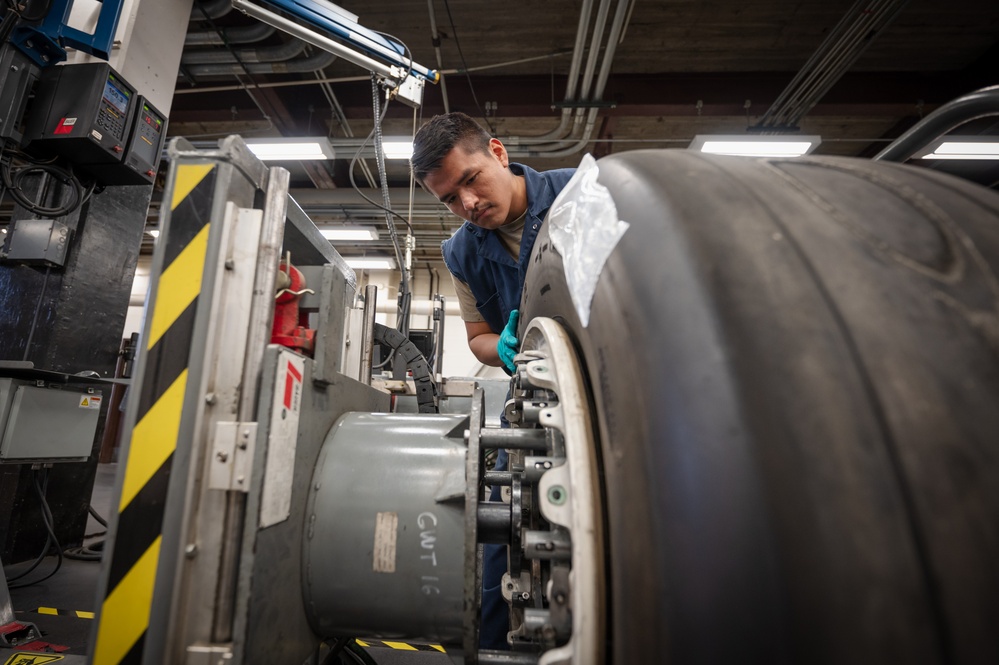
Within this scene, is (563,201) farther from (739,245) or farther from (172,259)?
(172,259)

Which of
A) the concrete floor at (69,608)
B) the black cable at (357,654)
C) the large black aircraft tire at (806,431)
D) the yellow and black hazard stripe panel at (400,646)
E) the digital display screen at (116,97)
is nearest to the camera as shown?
the large black aircraft tire at (806,431)

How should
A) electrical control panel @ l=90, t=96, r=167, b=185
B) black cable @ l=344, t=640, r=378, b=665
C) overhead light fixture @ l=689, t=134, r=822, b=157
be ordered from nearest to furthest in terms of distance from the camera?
1. black cable @ l=344, t=640, r=378, b=665
2. electrical control panel @ l=90, t=96, r=167, b=185
3. overhead light fixture @ l=689, t=134, r=822, b=157

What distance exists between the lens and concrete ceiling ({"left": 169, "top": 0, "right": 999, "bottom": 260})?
3.25m

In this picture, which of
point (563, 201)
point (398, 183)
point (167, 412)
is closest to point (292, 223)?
point (167, 412)

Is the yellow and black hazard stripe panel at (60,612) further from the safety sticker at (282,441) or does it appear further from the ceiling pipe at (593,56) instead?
the ceiling pipe at (593,56)

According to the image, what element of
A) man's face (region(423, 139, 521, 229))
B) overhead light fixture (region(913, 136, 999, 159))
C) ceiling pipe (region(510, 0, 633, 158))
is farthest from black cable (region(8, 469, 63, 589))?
overhead light fixture (region(913, 136, 999, 159))

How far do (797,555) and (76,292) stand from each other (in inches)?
106

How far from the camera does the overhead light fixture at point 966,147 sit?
3502mm

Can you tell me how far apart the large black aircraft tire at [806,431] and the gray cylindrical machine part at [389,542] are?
30 cm

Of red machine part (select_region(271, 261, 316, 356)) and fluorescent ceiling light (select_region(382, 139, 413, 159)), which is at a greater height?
fluorescent ceiling light (select_region(382, 139, 413, 159))

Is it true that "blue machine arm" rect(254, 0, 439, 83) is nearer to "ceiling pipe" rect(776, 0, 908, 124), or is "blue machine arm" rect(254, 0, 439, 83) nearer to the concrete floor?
the concrete floor

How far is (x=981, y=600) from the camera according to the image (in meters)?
0.30

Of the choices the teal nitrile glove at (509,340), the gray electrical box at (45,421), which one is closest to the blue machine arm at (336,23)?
the teal nitrile glove at (509,340)

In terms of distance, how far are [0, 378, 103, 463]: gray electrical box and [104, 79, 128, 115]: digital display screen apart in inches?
45.4
